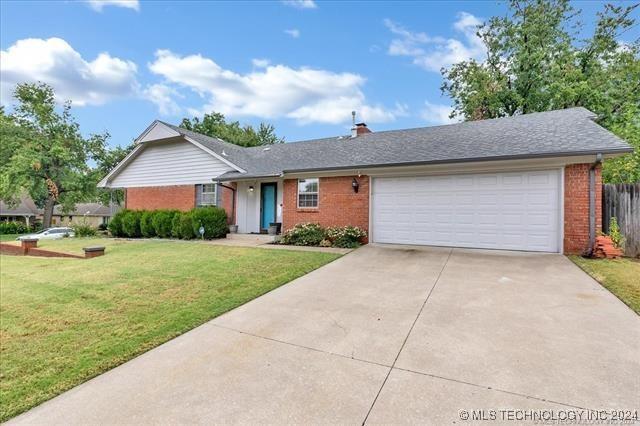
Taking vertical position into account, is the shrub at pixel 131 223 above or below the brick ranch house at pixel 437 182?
below

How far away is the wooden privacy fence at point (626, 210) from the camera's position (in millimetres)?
7566

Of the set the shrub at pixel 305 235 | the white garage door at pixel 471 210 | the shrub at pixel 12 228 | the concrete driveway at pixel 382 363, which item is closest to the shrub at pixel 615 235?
the white garage door at pixel 471 210

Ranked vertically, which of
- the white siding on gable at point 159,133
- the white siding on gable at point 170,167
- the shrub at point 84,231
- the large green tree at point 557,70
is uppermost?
the large green tree at point 557,70

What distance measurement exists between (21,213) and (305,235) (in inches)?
2046

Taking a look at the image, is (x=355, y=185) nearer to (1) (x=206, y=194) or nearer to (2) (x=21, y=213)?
(1) (x=206, y=194)

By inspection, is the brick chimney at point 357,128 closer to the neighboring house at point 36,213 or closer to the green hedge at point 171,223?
the green hedge at point 171,223

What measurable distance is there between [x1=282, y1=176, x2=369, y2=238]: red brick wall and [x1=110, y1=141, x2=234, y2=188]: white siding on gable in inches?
163

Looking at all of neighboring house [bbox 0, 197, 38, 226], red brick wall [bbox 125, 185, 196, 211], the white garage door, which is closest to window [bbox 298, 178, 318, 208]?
the white garage door

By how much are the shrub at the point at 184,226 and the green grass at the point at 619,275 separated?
12406mm

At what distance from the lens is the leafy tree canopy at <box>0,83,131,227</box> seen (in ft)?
81.0

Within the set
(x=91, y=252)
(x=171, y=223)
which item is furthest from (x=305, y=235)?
(x=91, y=252)

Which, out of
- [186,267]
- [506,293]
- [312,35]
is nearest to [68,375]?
[186,267]

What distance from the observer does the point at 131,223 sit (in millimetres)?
14047

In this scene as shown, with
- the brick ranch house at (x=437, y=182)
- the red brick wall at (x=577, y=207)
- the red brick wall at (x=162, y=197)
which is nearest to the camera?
the red brick wall at (x=577, y=207)
